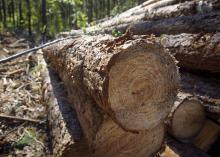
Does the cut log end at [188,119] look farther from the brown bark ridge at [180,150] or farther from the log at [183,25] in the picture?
the log at [183,25]

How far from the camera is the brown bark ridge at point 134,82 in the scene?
262cm

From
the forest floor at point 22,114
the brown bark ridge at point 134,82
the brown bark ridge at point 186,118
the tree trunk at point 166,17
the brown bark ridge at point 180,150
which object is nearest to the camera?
the brown bark ridge at point 134,82

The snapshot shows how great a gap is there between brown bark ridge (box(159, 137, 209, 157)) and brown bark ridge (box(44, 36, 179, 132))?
2.72ft

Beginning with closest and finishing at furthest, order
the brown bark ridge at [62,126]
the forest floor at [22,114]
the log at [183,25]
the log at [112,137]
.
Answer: the log at [112,137], the brown bark ridge at [62,126], the forest floor at [22,114], the log at [183,25]

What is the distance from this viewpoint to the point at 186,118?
3.84 metres

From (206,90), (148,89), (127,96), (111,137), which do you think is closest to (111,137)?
(111,137)

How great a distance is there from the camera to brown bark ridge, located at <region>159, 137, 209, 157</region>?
3.53 m

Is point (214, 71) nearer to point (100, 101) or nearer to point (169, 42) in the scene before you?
point (169, 42)

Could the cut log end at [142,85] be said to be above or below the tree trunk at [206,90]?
above

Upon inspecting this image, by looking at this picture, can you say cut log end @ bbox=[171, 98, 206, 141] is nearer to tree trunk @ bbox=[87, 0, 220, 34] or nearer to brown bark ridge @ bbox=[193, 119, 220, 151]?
brown bark ridge @ bbox=[193, 119, 220, 151]

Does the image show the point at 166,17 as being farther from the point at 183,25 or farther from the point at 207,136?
the point at 207,136

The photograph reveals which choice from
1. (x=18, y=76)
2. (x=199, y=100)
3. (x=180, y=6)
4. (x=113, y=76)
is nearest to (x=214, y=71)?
(x=199, y=100)

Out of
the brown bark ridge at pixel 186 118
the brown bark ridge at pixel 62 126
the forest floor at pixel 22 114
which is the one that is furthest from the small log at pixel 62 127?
the brown bark ridge at pixel 186 118

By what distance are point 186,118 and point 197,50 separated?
981 mm
